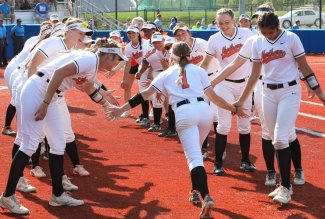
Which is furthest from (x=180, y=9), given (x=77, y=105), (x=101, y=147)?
(x=101, y=147)

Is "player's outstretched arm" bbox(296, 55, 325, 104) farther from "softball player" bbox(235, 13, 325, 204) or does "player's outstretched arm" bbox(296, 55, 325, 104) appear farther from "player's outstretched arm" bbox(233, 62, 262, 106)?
"player's outstretched arm" bbox(233, 62, 262, 106)

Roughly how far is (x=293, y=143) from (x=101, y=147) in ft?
12.4

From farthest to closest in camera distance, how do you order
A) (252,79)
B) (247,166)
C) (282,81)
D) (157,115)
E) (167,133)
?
1. (157,115)
2. (167,133)
3. (247,166)
4. (252,79)
5. (282,81)

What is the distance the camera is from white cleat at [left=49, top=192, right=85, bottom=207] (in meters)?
6.59

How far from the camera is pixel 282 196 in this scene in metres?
6.57

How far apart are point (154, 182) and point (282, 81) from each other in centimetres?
213

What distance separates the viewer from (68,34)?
23.6ft

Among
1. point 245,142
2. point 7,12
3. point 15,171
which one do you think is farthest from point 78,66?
point 7,12

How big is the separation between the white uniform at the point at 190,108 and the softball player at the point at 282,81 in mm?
819

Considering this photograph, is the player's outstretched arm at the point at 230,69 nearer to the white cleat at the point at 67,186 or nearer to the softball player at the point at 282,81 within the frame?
the softball player at the point at 282,81

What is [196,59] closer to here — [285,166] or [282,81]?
[282,81]

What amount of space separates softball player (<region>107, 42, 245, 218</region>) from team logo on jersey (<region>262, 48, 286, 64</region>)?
2.50 ft

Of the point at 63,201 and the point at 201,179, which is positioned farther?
the point at 63,201

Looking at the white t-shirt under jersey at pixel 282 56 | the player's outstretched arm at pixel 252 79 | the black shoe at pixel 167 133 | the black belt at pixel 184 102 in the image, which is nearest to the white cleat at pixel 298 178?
the player's outstretched arm at pixel 252 79
